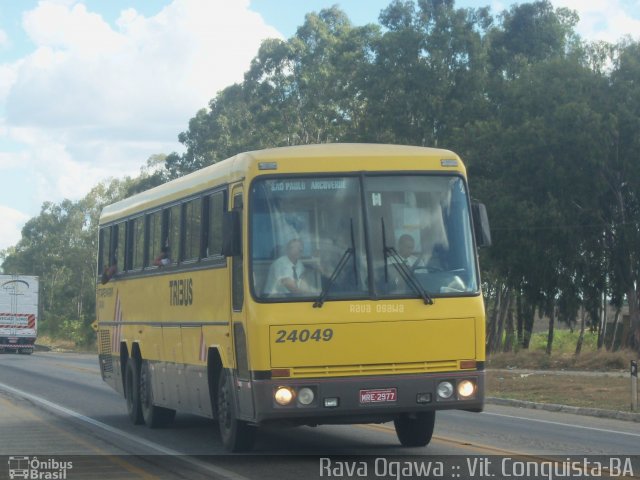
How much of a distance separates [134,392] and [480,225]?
7.43 metres

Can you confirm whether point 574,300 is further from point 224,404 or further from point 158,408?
point 224,404

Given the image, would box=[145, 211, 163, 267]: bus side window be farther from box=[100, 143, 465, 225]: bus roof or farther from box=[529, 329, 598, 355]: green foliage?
box=[529, 329, 598, 355]: green foliage

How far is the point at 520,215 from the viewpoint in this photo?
1615 inches

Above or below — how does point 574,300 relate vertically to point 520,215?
below

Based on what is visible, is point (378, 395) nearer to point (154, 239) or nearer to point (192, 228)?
point (192, 228)

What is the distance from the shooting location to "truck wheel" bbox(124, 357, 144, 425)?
18453 millimetres

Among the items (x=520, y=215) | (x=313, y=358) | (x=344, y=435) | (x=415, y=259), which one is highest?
(x=520, y=215)

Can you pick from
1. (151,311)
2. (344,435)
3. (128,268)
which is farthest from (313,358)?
(128,268)

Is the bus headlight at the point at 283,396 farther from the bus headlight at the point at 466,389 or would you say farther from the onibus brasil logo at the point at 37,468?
the onibus brasil logo at the point at 37,468

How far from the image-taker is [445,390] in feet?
41.1

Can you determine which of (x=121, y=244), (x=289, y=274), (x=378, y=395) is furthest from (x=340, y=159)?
(x=121, y=244)

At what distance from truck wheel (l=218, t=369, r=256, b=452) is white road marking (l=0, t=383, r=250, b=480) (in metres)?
0.49

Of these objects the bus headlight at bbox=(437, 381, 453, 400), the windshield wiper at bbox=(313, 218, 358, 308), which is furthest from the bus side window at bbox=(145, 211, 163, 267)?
the bus headlight at bbox=(437, 381, 453, 400)

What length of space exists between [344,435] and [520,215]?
26001 millimetres
